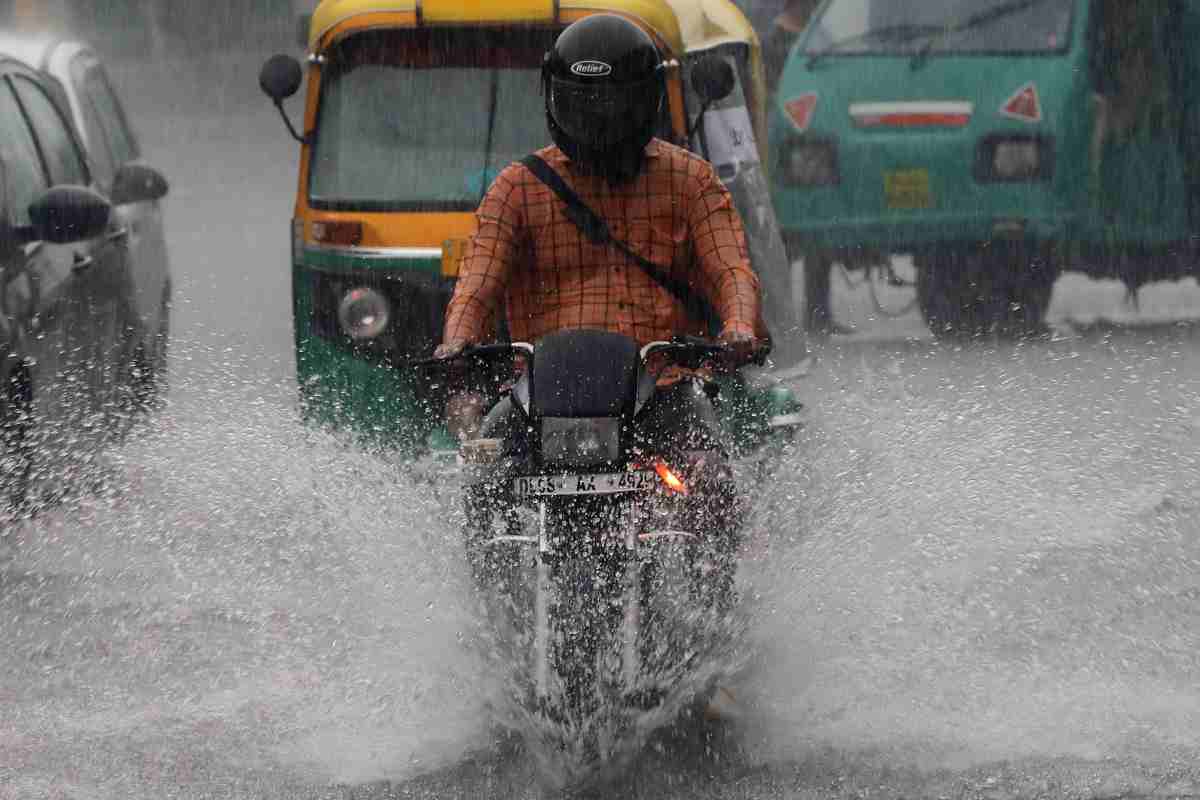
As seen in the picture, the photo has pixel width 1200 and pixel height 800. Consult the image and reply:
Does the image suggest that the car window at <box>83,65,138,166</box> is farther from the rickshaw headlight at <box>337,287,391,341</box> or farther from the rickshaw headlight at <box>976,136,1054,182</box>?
the rickshaw headlight at <box>976,136,1054,182</box>

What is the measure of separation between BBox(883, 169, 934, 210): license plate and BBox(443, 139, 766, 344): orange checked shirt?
656cm

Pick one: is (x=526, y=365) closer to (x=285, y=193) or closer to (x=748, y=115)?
(x=748, y=115)

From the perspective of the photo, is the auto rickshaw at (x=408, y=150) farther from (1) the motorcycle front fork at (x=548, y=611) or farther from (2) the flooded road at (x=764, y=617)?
(1) the motorcycle front fork at (x=548, y=611)

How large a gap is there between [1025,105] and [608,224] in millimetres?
6973

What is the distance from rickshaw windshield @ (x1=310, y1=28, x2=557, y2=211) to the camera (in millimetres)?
8289

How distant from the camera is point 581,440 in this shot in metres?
4.64

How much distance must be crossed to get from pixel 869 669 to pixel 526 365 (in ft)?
4.59

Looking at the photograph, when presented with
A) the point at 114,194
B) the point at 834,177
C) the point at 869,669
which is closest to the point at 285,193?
the point at 834,177

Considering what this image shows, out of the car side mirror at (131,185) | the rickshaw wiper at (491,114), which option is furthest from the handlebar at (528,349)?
the car side mirror at (131,185)

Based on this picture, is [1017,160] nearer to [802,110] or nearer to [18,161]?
[802,110]

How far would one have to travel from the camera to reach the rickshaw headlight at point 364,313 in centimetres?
852

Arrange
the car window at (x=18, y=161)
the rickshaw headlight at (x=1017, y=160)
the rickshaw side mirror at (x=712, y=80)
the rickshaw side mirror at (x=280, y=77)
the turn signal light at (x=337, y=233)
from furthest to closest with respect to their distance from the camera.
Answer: the rickshaw headlight at (x=1017, y=160) → the rickshaw side mirror at (x=280, y=77) → the turn signal light at (x=337, y=233) → the rickshaw side mirror at (x=712, y=80) → the car window at (x=18, y=161)

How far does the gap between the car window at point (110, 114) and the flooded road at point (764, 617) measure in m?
1.15

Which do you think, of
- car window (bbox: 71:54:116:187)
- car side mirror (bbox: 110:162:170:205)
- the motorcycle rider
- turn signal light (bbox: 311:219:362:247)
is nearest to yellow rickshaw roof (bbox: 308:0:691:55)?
turn signal light (bbox: 311:219:362:247)
